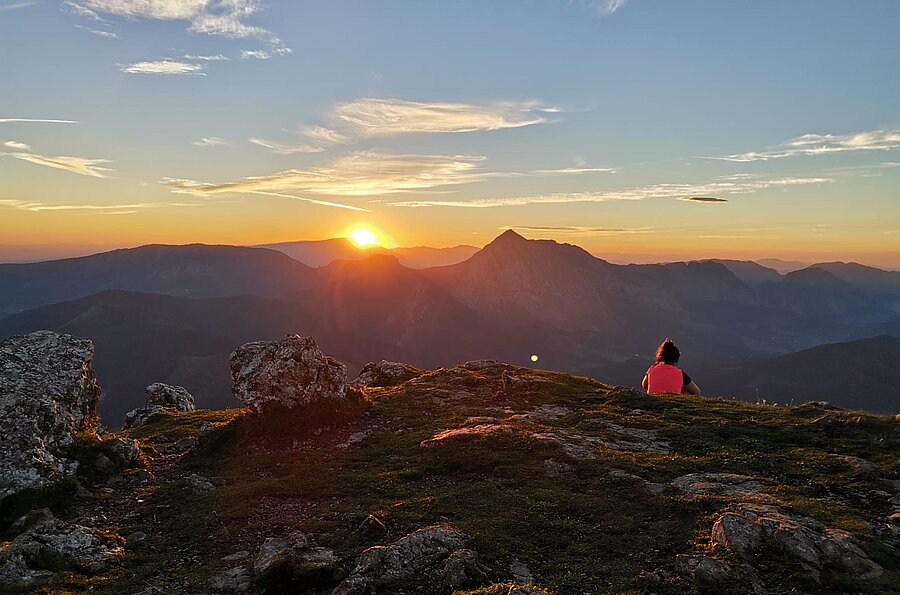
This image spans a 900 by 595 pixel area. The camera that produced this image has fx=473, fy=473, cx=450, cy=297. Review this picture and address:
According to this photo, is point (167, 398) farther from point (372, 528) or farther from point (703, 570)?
point (703, 570)

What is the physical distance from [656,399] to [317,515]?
2129cm

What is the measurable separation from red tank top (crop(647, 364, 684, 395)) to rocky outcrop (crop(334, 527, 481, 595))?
19.5m

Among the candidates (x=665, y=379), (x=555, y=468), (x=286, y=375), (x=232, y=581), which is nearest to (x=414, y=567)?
(x=232, y=581)

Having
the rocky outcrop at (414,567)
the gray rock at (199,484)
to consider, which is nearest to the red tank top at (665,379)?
the rocky outcrop at (414,567)

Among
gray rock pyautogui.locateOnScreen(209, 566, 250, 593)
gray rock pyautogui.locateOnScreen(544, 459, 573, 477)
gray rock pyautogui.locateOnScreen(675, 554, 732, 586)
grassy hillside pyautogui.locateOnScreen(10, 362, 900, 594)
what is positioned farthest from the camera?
gray rock pyautogui.locateOnScreen(544, 459, 573, 477)

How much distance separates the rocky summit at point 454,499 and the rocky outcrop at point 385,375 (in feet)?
31.5

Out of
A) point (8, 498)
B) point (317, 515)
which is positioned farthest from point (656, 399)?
point (8, 498)

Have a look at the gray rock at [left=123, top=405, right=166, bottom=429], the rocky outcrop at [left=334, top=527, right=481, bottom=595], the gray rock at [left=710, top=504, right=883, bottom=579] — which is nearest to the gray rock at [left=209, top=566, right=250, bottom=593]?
the rocky outcrop at [left=334, top=527, right=481, bottom=595]

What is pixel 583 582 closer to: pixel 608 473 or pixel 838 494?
pixel 608 473

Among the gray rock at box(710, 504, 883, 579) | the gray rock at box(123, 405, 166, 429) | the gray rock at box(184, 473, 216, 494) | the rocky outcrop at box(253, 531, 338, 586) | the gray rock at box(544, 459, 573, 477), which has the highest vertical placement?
the gray rock at box(710, 504, 883, 579)

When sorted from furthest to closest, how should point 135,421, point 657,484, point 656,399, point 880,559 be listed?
1. point 135,421
2. point 656,399
3. point 657,484
4. point 880,559

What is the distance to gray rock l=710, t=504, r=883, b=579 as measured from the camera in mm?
12188

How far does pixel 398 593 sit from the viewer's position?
1240 centimetres

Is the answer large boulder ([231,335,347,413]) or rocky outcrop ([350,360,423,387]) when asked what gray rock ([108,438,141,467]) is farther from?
rocky outcrop ([350,360,423,387])
